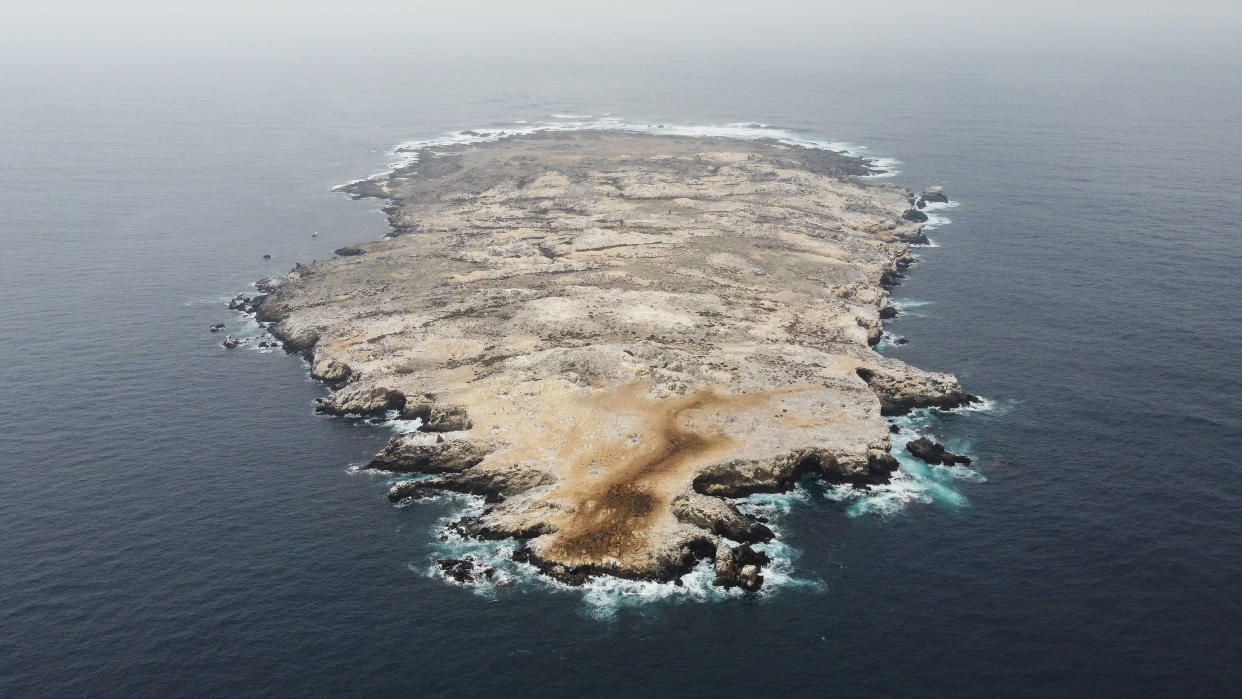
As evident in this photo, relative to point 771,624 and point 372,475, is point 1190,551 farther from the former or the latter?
point 372,475

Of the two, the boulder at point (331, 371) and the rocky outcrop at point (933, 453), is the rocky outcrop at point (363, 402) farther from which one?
the rocky outcrop at point (933, 453)

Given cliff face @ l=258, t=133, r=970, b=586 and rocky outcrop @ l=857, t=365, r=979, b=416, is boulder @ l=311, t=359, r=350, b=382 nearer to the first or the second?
cliff face @ l=258, t=133, r=970, b=586

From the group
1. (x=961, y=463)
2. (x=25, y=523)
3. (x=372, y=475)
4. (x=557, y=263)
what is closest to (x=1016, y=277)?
(x=961, y=463)

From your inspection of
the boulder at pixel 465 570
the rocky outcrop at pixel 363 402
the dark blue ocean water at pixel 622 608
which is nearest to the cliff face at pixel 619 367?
the rocky outcrop at pixel 363 402

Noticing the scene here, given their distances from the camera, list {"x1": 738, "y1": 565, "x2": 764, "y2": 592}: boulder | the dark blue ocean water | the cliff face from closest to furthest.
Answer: the dark blue ocean water → {"x1": 738, "y1": 565, "x2": 764, "y2": 592}: boulder → the cliff face

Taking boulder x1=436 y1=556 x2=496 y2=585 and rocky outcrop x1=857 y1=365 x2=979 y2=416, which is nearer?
boulder x1=436 y1=556 x2=496 y2=585

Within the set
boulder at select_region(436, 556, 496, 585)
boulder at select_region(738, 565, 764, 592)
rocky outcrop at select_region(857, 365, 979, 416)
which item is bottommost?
boulder at select_region(436, 556, 496, 585)

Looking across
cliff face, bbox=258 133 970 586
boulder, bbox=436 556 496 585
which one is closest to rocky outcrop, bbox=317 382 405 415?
cliff face, bbox=258 133 970 586

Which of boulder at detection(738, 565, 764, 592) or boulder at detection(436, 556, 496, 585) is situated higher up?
boulder at detection(738, 565, 764, 592)
